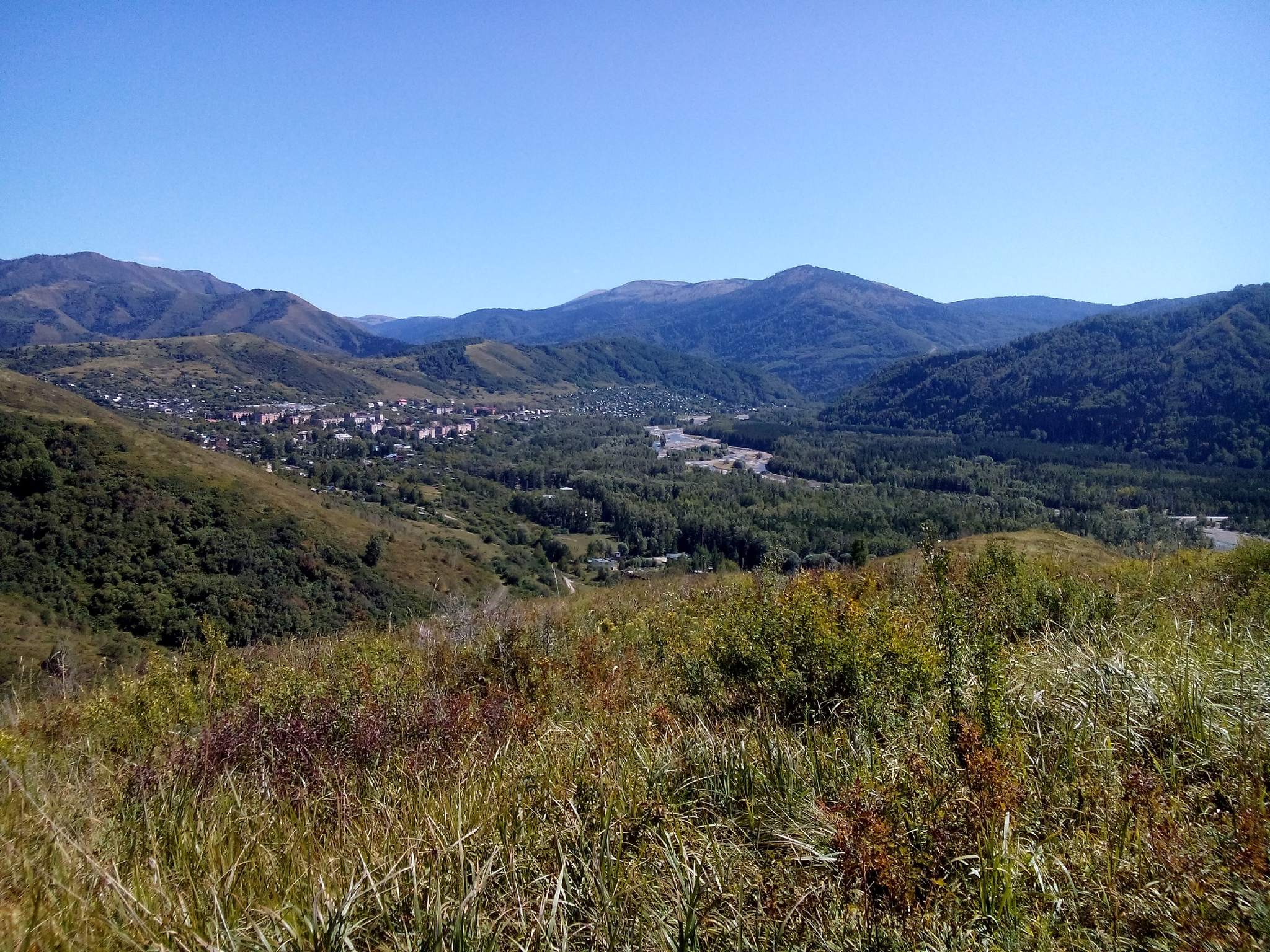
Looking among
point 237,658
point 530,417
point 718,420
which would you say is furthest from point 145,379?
point 237,658

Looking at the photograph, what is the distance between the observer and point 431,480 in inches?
3984

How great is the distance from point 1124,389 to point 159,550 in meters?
164

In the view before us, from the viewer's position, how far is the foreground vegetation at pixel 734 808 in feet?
6.97

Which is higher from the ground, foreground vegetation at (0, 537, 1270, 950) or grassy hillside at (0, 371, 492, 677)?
foreground vegetation at (0, 537, 1270, 950)

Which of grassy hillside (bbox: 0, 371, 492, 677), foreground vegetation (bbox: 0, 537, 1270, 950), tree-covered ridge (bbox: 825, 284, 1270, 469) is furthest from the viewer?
tree-covered ridge (bbox: 825, 284, 1270, 469)

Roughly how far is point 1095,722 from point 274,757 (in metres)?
4.46

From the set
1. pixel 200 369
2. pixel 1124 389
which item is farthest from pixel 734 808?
pixel 200 369

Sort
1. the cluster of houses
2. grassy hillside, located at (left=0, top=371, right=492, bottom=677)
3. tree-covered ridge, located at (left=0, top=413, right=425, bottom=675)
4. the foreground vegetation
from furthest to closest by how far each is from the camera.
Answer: the cluster of houses < tree-covered ridge, located at (left=0, top=413, right=425, bottom=675) < grassy hillside, located at (left=0, top=371, right=492, bottom=677) < the foreground vegetation

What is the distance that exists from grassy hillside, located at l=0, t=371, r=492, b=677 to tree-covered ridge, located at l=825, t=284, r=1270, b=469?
12212cm

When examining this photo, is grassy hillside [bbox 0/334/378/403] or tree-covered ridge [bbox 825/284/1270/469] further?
grassy hillside [bbox 0/334/378/403]

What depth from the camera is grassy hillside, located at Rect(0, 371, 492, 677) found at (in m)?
35.5

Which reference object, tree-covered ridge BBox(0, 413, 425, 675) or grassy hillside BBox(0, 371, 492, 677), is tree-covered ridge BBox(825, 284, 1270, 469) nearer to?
grassy hillside BBox(0, 371, 492, 677)

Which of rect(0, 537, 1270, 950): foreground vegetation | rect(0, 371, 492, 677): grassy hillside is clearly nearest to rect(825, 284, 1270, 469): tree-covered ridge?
rect(0, 371, 492, 677): grassy hillside

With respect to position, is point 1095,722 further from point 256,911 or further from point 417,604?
point 417,604
